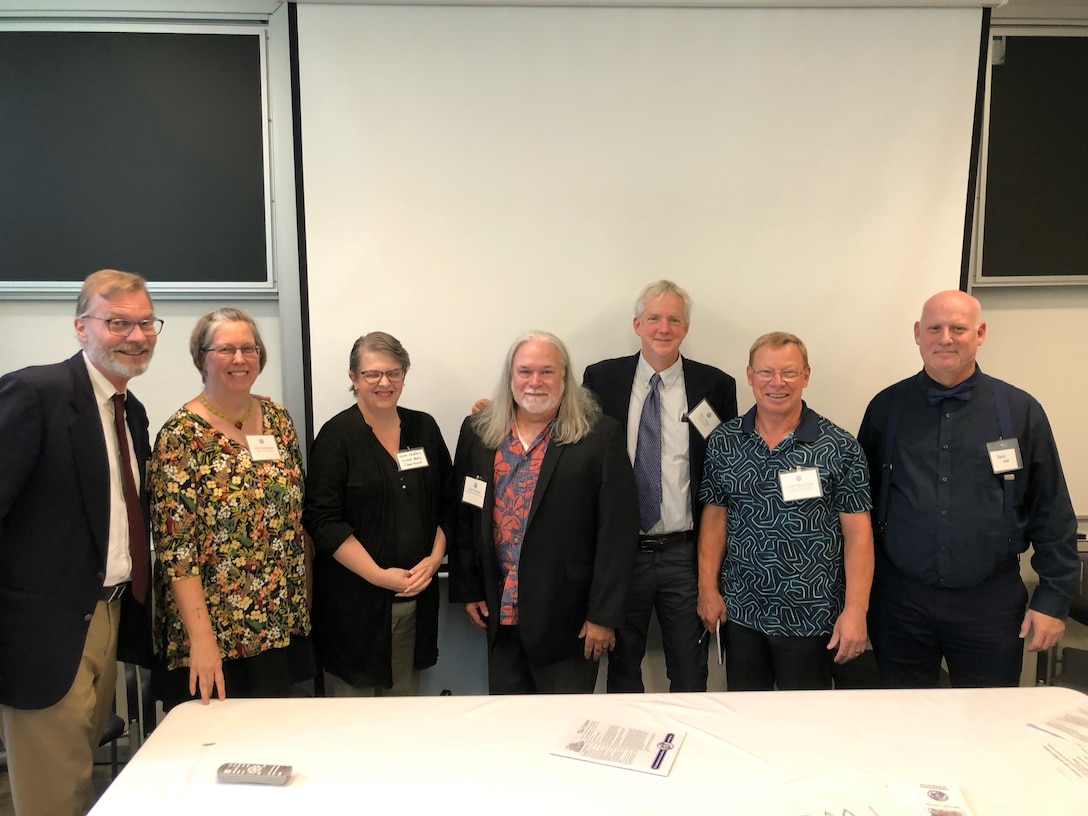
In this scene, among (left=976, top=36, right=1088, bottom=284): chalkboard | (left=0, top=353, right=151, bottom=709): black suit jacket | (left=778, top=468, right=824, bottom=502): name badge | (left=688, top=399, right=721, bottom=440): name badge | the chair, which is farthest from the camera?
(left=976, top=36, right=1088, bottom=284): chalkboard

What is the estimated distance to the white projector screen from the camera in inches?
101

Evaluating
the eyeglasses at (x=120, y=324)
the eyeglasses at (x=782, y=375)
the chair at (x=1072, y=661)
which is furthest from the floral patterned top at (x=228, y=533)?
the chair at (x=1072, y=661)

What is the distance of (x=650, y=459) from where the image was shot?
2.38m

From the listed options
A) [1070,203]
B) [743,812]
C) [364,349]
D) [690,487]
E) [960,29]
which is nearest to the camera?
[743,812]

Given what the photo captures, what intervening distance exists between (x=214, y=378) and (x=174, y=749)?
0.93 meters

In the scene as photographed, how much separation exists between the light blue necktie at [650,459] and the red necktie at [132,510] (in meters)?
1.52

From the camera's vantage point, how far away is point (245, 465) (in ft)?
6.11

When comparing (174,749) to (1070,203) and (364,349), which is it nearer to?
(364,349)

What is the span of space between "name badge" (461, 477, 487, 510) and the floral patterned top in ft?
1.67

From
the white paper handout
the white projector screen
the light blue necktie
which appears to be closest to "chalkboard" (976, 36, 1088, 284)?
the white projector screen

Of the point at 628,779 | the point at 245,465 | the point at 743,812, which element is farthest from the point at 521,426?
the point at 743,812

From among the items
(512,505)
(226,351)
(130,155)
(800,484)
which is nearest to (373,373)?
(226,351)

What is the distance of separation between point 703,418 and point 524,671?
107 cm

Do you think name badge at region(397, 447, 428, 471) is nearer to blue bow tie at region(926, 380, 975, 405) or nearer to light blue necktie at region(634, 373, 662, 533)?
light blue necktie at region(634, 373, 662, 533)
